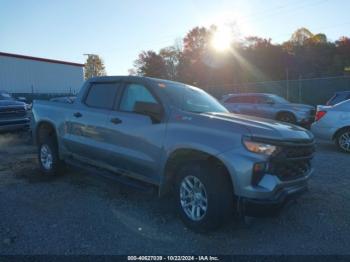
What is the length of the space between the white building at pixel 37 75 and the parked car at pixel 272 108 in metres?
27.8

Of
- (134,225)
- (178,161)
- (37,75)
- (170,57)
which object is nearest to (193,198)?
(178,161)

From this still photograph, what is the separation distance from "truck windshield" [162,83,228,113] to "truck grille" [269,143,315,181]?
1403 mm

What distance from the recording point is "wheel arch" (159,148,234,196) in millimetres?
3945

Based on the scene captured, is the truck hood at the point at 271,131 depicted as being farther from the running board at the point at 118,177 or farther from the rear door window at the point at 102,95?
the rear door window at the point at 102,95

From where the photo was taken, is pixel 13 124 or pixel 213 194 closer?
pixel 213 194

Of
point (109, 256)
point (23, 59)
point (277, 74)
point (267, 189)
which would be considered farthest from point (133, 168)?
point (277, 74)

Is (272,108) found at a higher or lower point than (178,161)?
lower

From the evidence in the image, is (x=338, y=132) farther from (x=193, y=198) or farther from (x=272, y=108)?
(x=193, y=198)

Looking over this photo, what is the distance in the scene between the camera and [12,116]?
11.5 metres

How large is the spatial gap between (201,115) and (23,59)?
123 feet

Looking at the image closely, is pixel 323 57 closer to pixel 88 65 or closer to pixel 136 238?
pixel 136 238

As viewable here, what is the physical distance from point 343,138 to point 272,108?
229 inches

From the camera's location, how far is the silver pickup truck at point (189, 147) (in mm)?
3605

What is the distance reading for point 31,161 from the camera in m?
7.89
